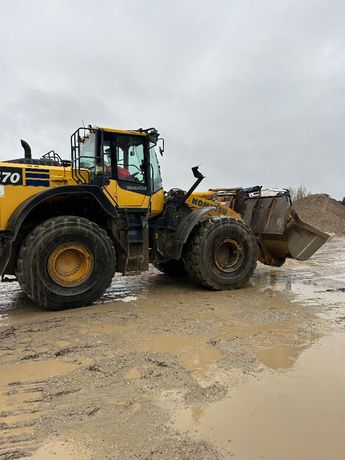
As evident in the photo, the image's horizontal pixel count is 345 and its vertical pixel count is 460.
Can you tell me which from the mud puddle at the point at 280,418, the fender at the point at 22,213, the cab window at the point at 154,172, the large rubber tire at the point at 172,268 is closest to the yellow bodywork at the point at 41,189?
the fender at the point at 22,213

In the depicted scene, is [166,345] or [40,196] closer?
[166,345]

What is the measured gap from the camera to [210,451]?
8.13 feet

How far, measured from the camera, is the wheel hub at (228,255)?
716 centimetres

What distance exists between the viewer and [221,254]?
7348 millimetres

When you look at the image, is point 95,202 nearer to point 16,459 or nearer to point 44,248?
point 44,248

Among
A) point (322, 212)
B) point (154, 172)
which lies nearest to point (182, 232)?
point (154, 172)

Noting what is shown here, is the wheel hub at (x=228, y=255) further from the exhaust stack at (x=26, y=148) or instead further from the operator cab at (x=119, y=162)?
the exhaust stack at (x=26, y=148)

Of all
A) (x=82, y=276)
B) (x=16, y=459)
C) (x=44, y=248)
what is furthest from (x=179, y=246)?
(x=16, y=459)

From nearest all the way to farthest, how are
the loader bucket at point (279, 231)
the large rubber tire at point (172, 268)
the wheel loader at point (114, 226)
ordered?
→ the wheel loader at point (114, 226) → the loader bucket at point (279, 231) → the large rubber tire at point (172, 268)

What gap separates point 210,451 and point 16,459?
113 centimetres

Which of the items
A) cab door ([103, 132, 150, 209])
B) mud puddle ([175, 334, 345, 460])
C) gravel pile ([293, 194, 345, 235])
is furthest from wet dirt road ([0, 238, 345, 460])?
gravel pile ([293, 194, 345, 235])

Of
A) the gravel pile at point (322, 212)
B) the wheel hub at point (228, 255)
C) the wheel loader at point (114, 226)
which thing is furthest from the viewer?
the gravel pile at point (322, 212)

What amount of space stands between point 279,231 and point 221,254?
125 centimetres

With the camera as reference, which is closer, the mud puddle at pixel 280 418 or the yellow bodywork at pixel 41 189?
the mud puddle at pixel 280 418
